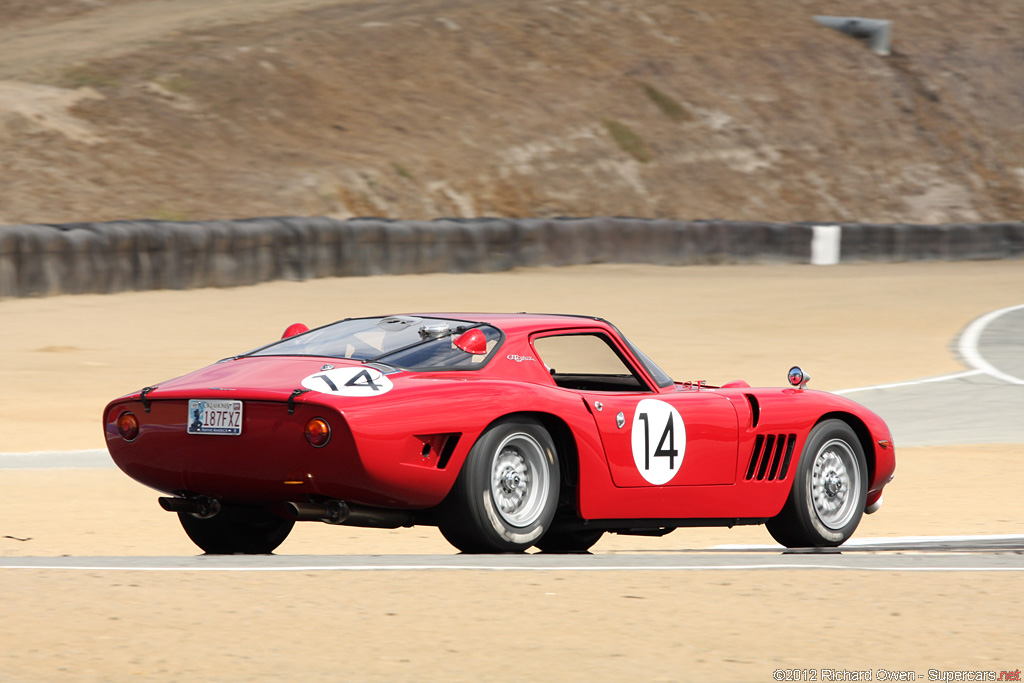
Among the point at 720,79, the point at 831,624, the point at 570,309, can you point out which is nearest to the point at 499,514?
the point at 831,624

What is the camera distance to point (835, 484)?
25.3 feet

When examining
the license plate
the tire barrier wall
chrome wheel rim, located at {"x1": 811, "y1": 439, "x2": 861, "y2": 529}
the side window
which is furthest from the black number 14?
the tire barrier wall

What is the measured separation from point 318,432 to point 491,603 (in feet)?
4.13

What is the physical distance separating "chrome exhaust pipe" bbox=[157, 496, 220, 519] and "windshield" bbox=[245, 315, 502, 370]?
67 cm

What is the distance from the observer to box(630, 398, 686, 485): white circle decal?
272 inches

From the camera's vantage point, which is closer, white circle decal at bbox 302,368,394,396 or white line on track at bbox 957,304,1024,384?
white circle decal at bbox 302,368,394,396

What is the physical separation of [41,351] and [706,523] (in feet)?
39.7

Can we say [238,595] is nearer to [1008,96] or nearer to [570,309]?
[570,309]

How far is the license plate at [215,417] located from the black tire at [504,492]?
0.89m

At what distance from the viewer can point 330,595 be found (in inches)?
199

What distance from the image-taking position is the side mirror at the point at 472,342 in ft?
21.2

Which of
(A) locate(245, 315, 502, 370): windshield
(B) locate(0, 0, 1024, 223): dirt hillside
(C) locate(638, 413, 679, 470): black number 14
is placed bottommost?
(C) locate(638, 413, 679, 470): black number 14

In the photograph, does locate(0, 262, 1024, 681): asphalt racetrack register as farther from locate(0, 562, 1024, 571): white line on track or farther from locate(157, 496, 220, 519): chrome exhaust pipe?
locate(157, 496, 220, 519): chrome exhaust pipe

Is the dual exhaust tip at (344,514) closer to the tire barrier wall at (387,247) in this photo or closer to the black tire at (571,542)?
the black tire at (571,542)
